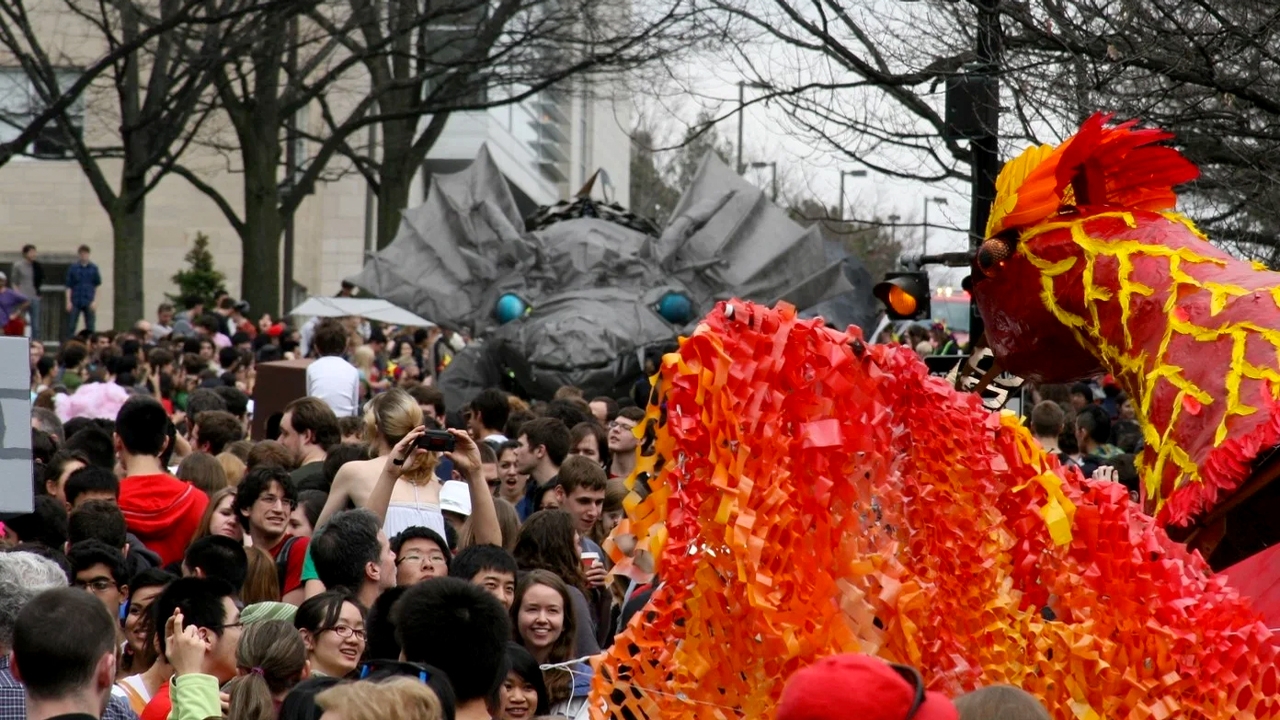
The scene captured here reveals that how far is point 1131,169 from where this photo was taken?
5082mm

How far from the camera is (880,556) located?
3650 mm

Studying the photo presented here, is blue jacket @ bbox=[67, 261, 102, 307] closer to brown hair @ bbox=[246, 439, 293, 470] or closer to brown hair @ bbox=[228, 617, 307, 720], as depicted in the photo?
brown hair @ bbox=[246, 439, 293, 470]

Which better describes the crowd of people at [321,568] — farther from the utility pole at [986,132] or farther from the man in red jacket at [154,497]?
the utility pole at [986,132]

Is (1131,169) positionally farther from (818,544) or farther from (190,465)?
(190,465)

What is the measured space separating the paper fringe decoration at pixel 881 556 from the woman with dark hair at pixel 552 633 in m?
2.03

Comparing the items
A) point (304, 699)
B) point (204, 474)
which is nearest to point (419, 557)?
point (304, 699)

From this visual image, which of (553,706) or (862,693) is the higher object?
(862,693)

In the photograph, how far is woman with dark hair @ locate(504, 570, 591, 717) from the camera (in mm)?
5828

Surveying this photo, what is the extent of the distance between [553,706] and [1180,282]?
87.2 inches

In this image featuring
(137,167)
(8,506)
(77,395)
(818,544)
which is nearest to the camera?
(818,544)

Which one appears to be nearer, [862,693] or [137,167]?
[862,693]

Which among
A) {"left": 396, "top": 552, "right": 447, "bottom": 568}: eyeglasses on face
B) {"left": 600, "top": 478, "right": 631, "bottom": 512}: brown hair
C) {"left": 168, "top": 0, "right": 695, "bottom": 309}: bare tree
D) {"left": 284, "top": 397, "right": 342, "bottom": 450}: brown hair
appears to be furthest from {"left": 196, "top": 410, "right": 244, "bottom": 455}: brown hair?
{"left": 168, "top": 0, "right": 695, "bottom": 309}: bare tree

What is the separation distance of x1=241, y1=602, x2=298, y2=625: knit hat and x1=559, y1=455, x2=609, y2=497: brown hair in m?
2.22

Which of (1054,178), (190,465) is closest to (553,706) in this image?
(1054,178)
